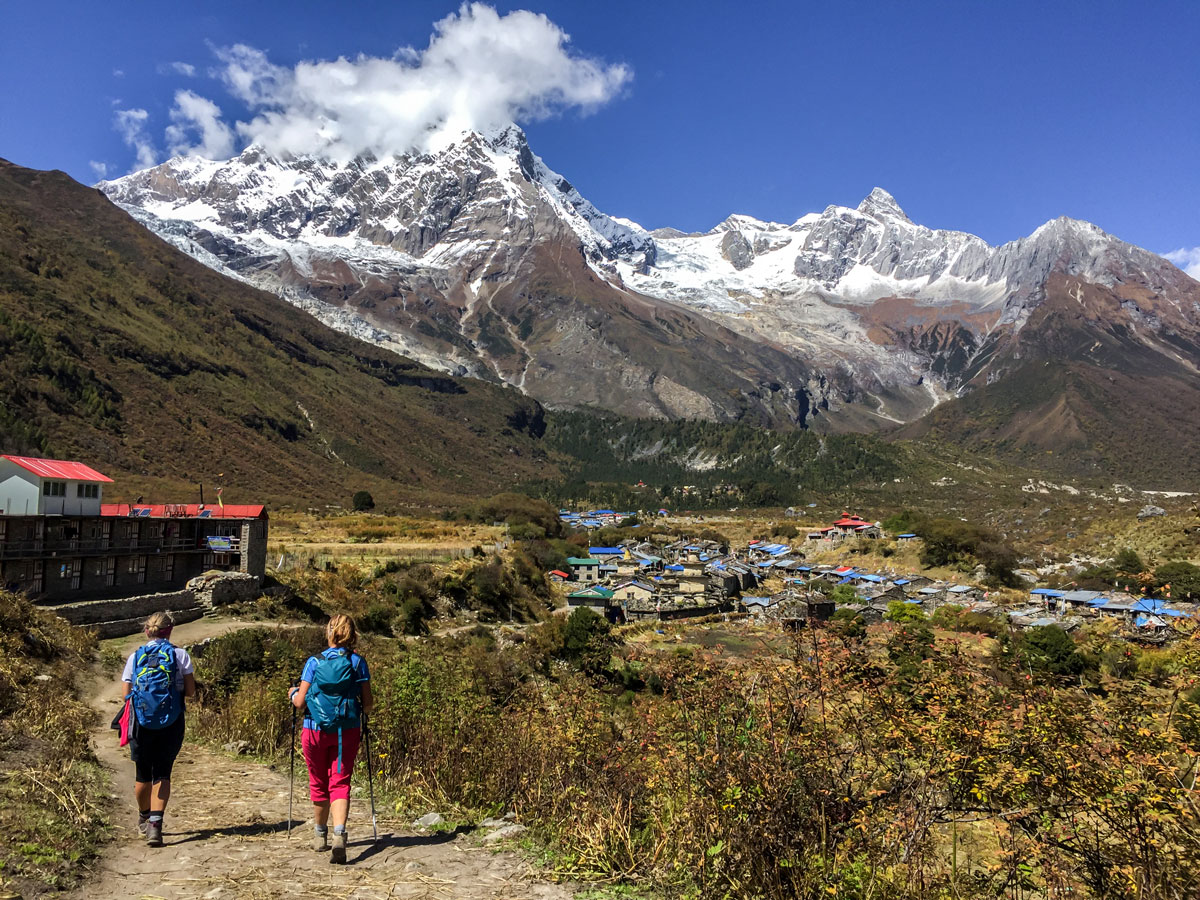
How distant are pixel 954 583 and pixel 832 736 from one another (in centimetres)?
6538

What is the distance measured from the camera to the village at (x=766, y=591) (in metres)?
47.8

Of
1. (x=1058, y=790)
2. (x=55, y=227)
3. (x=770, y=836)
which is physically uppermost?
(x=55, y=227)

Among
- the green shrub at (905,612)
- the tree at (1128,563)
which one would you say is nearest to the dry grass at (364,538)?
the green shrub at (905,612)

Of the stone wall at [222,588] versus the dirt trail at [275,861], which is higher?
the dirt trail at [275,861]

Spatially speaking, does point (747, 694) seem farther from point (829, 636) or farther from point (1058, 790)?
point (1058, 790)

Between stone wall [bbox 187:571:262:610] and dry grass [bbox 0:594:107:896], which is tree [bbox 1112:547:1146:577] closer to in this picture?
stone wall [bbox 187:571:262:610]

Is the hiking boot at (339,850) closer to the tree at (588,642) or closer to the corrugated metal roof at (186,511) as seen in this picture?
the tree at (588,642)

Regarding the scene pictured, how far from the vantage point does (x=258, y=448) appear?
4419 inches

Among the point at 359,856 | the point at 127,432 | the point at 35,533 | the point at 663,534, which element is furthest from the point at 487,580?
the point at 127,432

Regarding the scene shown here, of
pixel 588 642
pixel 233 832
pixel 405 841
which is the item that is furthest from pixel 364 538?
pixel 405 841

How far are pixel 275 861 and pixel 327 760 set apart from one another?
0.79 m

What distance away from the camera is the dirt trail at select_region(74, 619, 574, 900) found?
4965 millimetres

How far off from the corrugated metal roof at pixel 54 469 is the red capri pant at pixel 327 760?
25583mm

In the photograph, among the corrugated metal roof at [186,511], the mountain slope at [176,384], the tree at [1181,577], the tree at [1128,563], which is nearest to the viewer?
the corrugated metal roof at [186,511]
